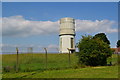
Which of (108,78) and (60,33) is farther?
(60,33)

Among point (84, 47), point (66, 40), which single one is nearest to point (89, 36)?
point (84, 47)

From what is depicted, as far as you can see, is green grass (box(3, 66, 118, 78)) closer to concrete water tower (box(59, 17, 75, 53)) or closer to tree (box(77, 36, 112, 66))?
tree (box(77, 36, 112, 66))

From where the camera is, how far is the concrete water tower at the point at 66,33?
47156mm

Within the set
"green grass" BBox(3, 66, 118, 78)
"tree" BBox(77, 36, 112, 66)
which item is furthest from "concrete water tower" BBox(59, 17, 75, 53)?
"green grass" BBox(3, 66, 118, 78)

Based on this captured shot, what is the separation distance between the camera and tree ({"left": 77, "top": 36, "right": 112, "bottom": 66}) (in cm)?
1853

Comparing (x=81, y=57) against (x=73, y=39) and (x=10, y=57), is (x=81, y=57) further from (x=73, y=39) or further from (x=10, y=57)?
(x=73, y=39)

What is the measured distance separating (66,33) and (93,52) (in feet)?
94.9

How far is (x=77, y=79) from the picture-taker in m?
9.87

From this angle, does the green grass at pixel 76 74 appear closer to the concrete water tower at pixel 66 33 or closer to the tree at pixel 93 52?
the tree at pixel 93 52

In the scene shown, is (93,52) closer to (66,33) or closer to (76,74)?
(76,74)

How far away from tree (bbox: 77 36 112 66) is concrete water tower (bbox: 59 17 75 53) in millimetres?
27638

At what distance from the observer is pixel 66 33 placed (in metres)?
47.2

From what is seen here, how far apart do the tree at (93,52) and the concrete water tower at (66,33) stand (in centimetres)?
2764

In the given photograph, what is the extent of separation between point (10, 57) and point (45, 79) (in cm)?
1193
